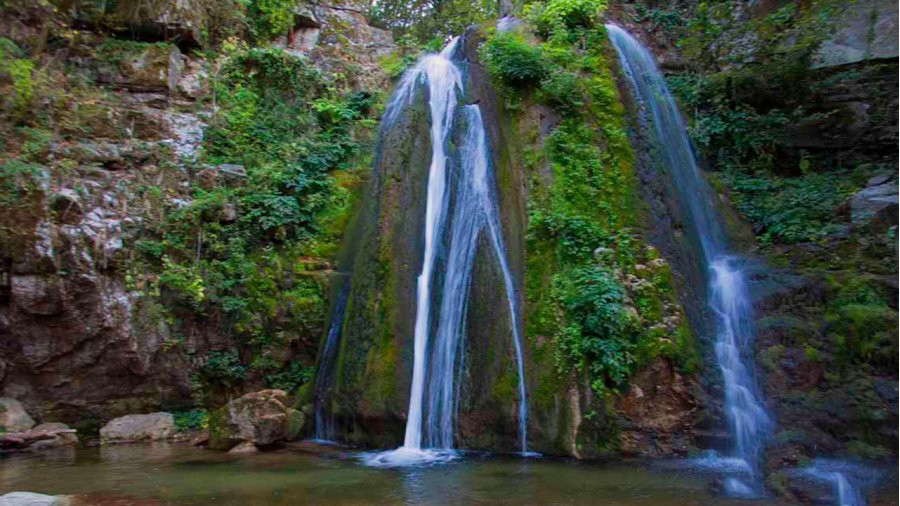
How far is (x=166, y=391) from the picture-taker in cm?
Answer: 982

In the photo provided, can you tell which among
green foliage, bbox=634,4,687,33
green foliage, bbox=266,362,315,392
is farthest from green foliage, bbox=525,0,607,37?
green foliage, bbox=266,362,315,392

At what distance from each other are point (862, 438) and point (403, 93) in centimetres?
964

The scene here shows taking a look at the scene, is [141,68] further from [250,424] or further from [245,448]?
[245,448]

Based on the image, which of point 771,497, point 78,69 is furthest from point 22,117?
point 771,497

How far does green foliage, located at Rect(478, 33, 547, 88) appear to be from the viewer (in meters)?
11.0

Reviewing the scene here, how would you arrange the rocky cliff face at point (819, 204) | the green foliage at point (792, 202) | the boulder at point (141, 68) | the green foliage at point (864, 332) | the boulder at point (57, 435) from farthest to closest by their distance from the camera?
the boulder at point (141, 68) → the green foliage at point (792, 202) → the boulder at point (57, 435) → the green foliage at point (864, 332) → the rocky cliff face at point (819, 204)

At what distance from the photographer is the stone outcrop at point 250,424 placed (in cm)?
824

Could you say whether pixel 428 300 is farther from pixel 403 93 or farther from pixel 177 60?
pixel 177 60

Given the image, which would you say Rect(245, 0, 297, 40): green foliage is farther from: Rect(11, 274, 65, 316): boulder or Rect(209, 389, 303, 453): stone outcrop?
Rect(209, 389, 303, 453): stone outcrop

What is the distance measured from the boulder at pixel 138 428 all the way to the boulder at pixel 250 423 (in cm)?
135

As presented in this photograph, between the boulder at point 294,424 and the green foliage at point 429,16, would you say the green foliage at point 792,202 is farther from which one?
the green foliage at point 429,16

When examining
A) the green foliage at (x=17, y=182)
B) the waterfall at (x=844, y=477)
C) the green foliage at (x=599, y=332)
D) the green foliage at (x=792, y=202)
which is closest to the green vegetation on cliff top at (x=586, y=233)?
the green foliage at (x=599, y=332)

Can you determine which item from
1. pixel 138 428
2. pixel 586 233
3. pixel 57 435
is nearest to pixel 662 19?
pixel 586 233

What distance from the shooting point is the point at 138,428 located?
30.6ft
